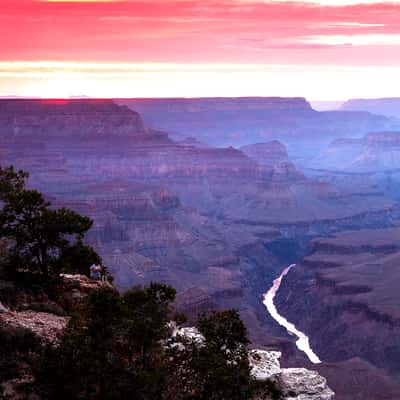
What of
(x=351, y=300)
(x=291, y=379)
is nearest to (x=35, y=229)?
(x=291, y=379)

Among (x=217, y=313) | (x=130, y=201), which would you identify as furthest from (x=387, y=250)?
(x=217, y=313)

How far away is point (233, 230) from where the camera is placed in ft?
477

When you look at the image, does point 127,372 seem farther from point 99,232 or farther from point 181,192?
point 181,192

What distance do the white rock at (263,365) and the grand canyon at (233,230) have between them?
34.8 meters

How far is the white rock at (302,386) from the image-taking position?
89.9ft

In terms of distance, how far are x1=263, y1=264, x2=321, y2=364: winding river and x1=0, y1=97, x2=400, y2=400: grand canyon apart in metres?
0.80

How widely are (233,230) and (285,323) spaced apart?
143ft

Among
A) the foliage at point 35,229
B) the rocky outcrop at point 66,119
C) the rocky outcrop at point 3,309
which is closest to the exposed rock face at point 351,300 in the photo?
the foliage at point 35,229

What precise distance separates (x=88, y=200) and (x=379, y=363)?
5509 centimetres

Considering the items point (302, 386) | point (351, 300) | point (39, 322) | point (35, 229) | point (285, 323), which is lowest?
point (285, 323)

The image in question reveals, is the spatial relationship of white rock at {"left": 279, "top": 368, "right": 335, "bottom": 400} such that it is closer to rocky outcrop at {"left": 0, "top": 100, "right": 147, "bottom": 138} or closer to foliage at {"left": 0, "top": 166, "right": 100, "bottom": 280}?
foliage at {"left": 0, "top": 166, "right": 100, "bottom": 280}

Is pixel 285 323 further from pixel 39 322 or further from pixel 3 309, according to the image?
pixel 3 309

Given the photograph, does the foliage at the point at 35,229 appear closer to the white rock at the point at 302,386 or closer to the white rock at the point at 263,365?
the white rock at the point at 263,365

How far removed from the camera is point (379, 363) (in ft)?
271
